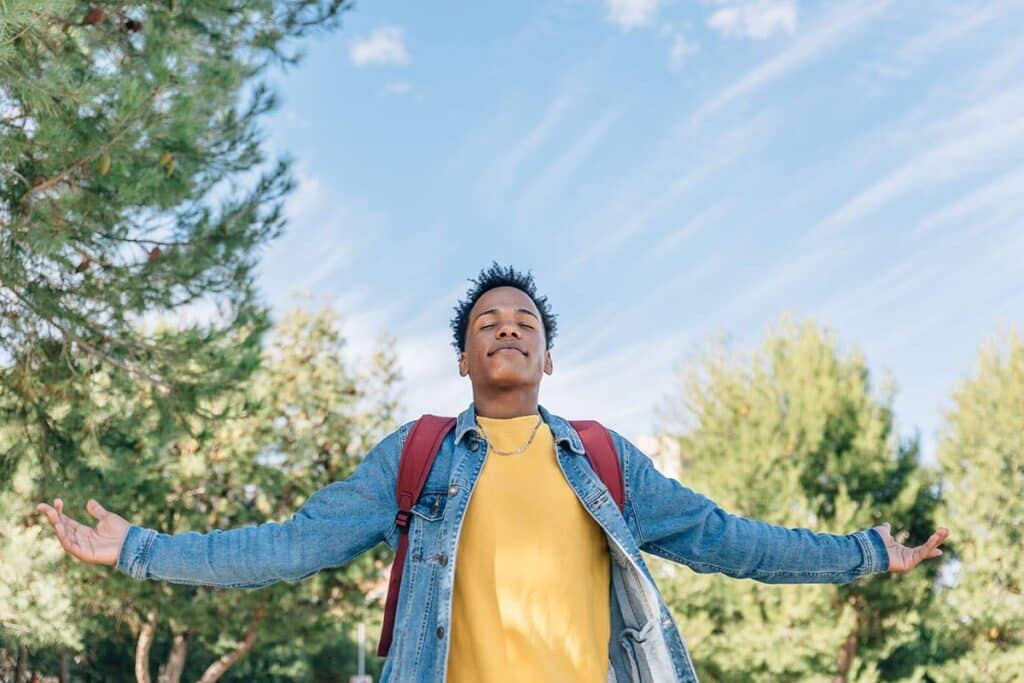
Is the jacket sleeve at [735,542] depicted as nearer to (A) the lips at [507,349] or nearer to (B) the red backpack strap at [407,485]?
(A) the lips at [507,349]

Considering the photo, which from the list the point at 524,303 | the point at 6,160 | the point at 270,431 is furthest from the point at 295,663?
the point at 524,303

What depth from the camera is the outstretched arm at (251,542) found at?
2350 mm

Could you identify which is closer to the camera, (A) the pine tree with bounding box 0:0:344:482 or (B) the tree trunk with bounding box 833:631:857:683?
(A) the pine tree with bounding box 0:0:344:482

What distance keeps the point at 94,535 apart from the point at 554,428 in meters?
1.17

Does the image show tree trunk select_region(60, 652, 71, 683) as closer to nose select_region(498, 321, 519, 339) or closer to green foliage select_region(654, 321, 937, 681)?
green foliage select_region(654, 321, 937, 681)

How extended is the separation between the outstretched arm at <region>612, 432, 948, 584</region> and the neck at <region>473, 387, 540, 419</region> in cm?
33

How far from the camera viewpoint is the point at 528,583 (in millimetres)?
2416

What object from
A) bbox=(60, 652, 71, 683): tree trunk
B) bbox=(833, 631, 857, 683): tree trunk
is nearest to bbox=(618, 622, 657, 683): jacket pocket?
bbox=(833, 631, 857, 683): tree trunk

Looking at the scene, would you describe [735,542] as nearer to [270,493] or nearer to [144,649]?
[270,493]

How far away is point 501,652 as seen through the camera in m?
2.36

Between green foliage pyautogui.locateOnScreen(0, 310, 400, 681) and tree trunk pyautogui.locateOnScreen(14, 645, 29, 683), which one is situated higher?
green foliage pyautogui.locateOnScreen(0, 310, 400, 681)

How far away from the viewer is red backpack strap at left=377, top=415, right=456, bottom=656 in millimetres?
2537

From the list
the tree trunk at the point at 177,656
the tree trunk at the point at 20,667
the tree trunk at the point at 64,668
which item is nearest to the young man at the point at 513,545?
the tree trunk at the point at 20,667

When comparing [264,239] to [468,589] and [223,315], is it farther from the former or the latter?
[468,589]
